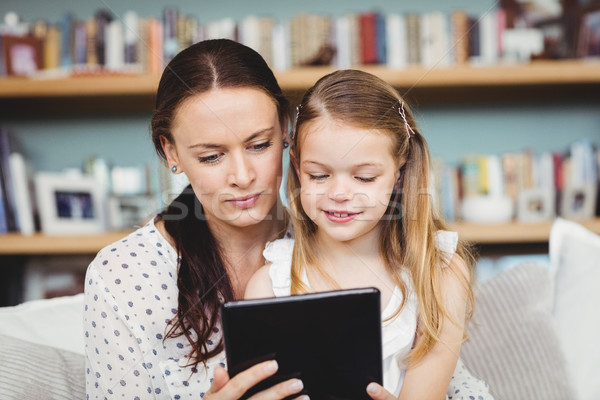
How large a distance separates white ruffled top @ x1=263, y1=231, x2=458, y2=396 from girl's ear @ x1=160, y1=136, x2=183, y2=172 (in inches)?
10.4

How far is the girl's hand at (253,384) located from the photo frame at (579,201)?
1857 mm

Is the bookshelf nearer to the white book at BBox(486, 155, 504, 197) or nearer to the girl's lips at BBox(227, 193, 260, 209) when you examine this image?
the white book at BBox(486, 155, 504, 197)

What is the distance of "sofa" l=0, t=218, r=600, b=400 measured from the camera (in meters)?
1.30

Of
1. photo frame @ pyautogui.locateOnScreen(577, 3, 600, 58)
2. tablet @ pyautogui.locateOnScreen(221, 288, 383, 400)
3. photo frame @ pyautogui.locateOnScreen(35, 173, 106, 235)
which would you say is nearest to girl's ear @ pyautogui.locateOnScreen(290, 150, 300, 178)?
tablet @ pyautogui.locateOnScreen(221, 288, 383, 400)

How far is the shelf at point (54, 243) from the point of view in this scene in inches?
88.0

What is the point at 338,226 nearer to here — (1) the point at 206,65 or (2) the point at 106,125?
(1) the point at 206,65

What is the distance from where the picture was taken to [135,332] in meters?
1.09

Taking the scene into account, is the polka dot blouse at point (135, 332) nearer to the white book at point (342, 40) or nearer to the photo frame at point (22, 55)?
the white book at point (342, 40)

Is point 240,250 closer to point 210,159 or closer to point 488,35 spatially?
point 210,159

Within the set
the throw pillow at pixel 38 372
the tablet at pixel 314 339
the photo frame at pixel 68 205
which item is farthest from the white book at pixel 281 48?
the tablet at pixel 314 339

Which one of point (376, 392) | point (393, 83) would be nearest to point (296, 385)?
point (376, 392)

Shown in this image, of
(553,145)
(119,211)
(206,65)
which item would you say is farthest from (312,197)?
(553,145)

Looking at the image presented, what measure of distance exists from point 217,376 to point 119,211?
163 cm

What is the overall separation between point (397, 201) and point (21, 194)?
66.3 inches
